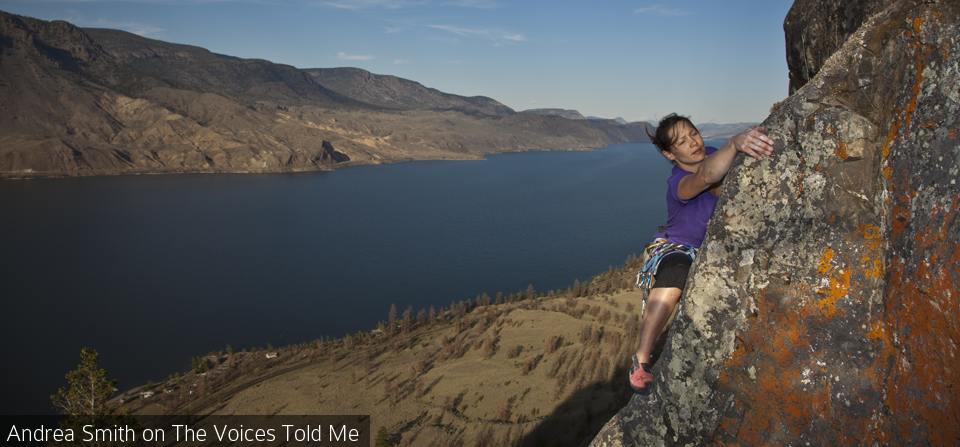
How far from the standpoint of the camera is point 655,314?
10.1 ft

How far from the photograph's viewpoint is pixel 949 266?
5.86 ft

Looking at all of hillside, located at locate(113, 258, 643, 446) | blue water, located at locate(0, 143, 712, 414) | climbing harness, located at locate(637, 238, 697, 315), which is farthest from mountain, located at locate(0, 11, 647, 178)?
climbing harness, located at locate(637, 238, 697, 315)

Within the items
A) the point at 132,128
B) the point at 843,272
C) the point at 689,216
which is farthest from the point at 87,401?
the point at 132,128

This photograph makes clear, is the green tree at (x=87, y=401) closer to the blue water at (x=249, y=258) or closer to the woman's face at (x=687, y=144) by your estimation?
the blue water at (x=249, y=258)

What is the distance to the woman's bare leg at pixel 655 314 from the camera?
3.05m

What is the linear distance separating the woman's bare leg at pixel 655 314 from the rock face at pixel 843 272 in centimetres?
33

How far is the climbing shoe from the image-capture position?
2984 mm

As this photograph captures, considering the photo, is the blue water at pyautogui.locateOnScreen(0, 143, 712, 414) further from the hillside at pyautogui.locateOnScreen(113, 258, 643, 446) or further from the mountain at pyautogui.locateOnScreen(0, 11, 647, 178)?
the mountain at pyautogui.locateOnScreen(0, 11, 647, 178)

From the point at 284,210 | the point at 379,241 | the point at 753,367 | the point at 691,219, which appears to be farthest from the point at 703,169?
the point at 284,210

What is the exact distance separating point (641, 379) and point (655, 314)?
1.25 feet

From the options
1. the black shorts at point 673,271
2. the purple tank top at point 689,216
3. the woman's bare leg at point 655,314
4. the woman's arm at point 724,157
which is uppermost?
the woman's arm at point 724,157

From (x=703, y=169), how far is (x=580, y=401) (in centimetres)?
944

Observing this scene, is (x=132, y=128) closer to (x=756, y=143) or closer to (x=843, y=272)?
(x=756, y=143)

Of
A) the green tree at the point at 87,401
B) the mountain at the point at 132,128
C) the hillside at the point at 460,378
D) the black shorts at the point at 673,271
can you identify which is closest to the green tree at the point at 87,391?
the green tree at the point at 87,401
